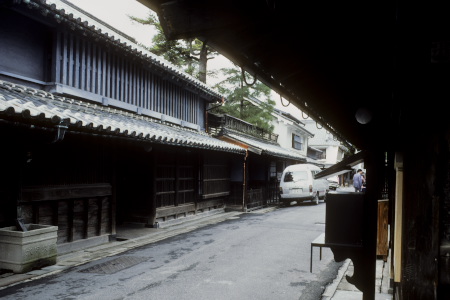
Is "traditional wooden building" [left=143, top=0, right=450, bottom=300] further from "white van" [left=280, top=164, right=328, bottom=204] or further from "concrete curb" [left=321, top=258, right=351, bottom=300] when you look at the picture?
"white van" [left=280, top=164, right=328, bottom=204]

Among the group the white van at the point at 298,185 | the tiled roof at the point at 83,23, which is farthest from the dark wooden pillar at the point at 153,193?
the white van at the point at 298,185

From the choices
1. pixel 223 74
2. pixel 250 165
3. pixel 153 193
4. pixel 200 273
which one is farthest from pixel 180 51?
pixel 200 273

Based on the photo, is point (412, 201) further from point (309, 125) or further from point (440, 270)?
point (309, 125)

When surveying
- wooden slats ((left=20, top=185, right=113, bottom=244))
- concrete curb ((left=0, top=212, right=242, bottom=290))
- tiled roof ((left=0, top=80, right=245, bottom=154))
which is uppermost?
tiled roof ((left=0, top=80, right=245, bottom=154))

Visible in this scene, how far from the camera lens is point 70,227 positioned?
976 centimetres

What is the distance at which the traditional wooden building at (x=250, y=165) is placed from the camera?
68.2ft

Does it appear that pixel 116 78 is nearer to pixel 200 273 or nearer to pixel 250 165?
pixel 200 273

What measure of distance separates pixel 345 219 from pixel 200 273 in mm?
4691

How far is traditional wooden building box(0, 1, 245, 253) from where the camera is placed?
8.08 meters

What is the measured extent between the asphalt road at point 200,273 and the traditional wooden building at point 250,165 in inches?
347

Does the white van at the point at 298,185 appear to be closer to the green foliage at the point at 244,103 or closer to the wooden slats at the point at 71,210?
the green foliage at the point at 244,103

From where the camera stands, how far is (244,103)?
29438mm

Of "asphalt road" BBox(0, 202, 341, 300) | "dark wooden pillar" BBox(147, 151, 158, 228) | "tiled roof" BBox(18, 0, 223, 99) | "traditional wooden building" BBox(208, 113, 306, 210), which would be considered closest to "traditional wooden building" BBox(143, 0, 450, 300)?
"asphalt road" BBox(0, 202, 341, 300)

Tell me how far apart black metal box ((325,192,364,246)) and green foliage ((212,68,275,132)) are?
2219 centimetres
